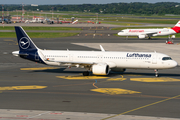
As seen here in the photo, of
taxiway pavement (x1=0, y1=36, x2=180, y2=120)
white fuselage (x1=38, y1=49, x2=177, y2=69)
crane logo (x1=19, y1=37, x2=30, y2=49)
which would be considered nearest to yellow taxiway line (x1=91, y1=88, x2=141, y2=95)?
taxiway pavement (x1=0, y1=36, x2=180, y2=120)

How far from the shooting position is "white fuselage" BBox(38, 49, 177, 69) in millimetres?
40594

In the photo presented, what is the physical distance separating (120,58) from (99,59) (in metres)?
3.36

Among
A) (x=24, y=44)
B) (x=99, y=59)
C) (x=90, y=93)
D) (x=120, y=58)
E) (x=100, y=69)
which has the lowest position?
(x=90, y=93)

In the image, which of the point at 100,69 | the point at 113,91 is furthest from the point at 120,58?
the point at 113,91

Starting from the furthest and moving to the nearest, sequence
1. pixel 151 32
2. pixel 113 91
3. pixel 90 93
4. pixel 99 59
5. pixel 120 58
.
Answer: pixel 151 32 < pixel 99 59 < pixel 120 58 < pixel 113 91 < pixel 90 93

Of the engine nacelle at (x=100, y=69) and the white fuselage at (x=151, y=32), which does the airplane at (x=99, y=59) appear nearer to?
the engine nacelle at (x=100, y=69)

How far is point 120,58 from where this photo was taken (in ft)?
137

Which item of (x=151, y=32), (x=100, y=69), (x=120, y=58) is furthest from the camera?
(x=151, y=32)

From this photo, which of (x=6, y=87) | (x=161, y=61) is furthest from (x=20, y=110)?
(x=161, y=61)

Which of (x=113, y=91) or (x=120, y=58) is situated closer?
(x=113, y=91)

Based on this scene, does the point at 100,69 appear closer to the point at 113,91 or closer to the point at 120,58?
the point at 120,58

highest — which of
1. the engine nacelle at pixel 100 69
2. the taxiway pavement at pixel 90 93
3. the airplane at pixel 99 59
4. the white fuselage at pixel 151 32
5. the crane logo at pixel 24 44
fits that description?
the white fuselage at pixel 151 32

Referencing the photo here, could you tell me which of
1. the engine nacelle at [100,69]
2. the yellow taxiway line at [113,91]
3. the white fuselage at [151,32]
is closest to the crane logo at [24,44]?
the engine nacelle at [100,69]

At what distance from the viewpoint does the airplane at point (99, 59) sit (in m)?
40.5
